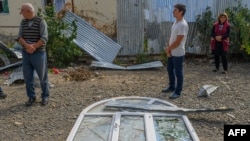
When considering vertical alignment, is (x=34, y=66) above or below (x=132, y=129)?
above

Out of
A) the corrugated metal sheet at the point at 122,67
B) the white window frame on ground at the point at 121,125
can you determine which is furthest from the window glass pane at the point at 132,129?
the corrugated metal sheet at the point at 122,67

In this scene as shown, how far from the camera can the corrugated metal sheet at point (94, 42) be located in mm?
8586

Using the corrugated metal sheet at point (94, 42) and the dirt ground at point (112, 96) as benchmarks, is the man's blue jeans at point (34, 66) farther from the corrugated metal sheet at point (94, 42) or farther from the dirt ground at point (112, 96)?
the corrugated metal sheet at point (94, 42)

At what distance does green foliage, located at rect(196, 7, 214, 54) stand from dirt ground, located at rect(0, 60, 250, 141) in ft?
2.57

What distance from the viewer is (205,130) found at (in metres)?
4.55

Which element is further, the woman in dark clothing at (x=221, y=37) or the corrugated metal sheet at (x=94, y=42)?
the corrugated metal sheet at (x=94, y=42)

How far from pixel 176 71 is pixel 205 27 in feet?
11.7

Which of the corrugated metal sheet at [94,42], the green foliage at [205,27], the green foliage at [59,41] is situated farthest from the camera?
the green foliage at [205,27]

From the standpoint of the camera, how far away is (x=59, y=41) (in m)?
8.09

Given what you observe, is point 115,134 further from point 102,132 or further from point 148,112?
point 148,112

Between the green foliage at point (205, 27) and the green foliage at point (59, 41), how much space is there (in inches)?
129

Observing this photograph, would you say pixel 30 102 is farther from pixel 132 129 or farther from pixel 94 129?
pixel 132 129

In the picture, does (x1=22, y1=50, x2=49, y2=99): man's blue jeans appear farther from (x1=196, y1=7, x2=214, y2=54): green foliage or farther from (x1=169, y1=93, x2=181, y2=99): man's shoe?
(x1=196, y1=7, x2=214, y2=54): green foliage

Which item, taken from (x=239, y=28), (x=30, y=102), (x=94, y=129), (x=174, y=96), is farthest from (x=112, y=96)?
(x=239, y=28)
